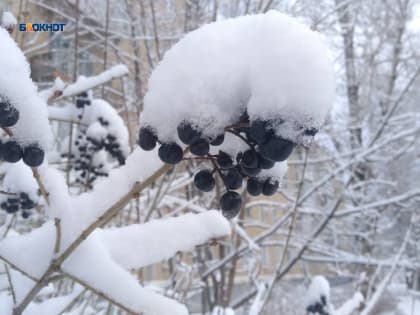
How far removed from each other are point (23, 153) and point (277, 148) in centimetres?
38

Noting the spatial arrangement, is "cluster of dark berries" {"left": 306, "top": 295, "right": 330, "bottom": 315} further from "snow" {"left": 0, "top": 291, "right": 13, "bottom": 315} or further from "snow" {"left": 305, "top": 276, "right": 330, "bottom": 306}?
"snow" {"left": 0, "top": 291, "right": 13, "bottom": 315}

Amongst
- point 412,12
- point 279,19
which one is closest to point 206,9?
point 412,12

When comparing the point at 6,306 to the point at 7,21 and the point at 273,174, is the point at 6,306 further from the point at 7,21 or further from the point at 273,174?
the point at 7,21

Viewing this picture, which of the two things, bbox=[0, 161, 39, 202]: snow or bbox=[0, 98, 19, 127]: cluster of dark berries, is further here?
bbox=[0, 161, 39, 202]: snow

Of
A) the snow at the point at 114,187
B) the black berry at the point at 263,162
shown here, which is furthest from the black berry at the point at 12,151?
the black berry at the point at 263,162

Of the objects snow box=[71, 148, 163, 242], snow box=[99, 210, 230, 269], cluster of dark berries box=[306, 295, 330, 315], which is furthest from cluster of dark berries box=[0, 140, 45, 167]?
cluster of dark berries box=[306, 295, 330, 315]

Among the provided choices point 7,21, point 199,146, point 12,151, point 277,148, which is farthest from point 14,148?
point 7,21

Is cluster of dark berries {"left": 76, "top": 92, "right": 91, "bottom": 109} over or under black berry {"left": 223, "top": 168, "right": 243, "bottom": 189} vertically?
under

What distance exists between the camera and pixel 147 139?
0.70 metres

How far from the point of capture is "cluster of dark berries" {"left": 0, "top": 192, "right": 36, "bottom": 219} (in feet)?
5.00

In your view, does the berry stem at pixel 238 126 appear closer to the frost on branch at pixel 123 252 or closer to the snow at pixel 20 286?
the frost on branch at pixel 123 252

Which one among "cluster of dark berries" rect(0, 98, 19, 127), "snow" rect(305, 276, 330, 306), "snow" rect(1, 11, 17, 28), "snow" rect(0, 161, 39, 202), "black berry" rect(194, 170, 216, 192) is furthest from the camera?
"snow" rect(305, 276, 330, 306)

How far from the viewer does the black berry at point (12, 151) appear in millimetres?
675

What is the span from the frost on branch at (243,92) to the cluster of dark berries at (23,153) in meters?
0.15
